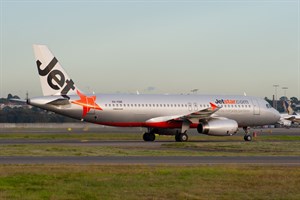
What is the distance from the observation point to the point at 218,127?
53844 millimetres

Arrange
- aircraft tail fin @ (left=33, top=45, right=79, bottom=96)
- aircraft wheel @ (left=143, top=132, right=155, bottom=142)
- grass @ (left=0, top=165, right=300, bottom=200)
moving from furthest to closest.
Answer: aircraft wheel @ (left=143, top=132, right=155, bottom=142) → aircraft tail fin @ (left=33, top=45, right=79, bottom=96) → grass @ (left=0, top=165, right=300, bottom=200)

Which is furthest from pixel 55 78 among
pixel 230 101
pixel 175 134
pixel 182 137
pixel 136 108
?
pixel 230 101

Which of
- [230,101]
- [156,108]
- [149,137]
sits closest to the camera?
[156,108]

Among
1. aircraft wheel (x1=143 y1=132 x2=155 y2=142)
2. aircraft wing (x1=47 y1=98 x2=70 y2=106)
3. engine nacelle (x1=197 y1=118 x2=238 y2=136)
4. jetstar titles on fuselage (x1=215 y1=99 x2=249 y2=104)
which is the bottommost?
aircraft wheel (x1=143 y1=132 x2=155 y2=142)

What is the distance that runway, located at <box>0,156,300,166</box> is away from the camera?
29527 millimetres

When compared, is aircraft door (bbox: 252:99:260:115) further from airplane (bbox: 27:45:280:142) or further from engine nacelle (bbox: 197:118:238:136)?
engine nacelle (bbox: 197:118:238:136)

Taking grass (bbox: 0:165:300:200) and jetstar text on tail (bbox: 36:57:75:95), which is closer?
grass (bbox: 0:165:300:200)

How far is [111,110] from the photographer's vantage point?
5394 cm

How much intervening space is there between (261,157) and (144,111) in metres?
22.8

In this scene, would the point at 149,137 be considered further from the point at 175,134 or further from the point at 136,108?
the point at 136,108

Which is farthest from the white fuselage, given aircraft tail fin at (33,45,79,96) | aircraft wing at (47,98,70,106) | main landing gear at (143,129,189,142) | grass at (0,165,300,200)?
grass at (0,165,300,200)

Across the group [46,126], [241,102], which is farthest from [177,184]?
[46,126]

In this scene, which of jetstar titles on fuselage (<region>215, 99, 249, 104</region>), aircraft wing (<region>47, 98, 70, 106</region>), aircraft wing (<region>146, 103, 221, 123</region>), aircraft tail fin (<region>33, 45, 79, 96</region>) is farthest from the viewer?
jetstar titles on fuselage (<region>215, 99, 249, 104</region>)

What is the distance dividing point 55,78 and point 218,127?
14.5m
